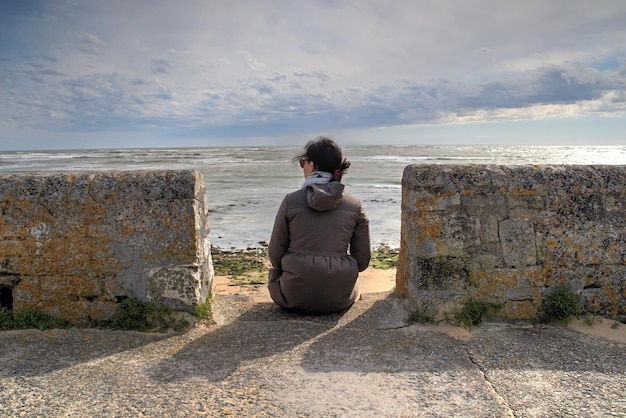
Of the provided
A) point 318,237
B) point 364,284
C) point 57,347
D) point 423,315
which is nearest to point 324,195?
point 318,237

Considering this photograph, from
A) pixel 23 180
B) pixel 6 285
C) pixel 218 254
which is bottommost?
pixel 218 254

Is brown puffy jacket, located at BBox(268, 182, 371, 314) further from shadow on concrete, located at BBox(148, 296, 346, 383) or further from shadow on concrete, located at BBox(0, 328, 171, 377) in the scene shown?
shadow on concrete, located at BBox(0, 328, 171, 377)

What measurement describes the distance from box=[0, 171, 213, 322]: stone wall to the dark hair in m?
0.93

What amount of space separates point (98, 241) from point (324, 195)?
5.78 feet

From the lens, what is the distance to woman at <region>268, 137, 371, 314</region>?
150 inches

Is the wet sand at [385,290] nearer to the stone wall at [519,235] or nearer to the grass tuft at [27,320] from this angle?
the stone wall at [519,235]

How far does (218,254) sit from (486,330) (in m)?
5.69

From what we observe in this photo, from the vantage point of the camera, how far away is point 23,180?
12.1 ft

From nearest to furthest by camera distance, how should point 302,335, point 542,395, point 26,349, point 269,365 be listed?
point 542,395
point 269,365
point 26,349
point 302,335

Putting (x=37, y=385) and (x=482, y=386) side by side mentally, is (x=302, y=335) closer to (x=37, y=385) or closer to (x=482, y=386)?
(x=482, y=386)

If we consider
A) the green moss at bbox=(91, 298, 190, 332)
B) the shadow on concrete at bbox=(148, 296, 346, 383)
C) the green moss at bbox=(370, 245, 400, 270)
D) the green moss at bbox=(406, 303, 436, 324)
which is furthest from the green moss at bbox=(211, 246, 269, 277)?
the green moss at bbox=(406, 303, 436, 324)

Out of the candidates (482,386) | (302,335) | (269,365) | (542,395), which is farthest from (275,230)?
(542,395)

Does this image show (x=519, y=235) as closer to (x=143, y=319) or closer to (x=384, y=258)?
(x=143, y=319)

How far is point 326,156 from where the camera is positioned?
389cm
